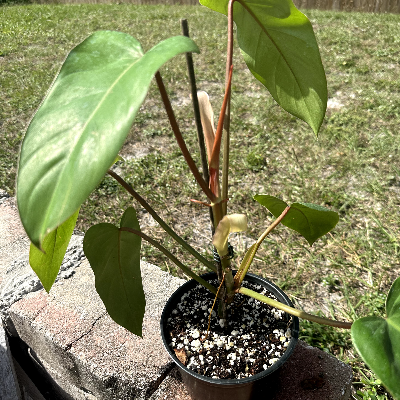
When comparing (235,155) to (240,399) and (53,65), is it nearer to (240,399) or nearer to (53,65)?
(240,399)

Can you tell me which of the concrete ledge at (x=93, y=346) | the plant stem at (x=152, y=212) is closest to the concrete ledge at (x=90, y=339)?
the concrete ledge at (x=93, y=346)

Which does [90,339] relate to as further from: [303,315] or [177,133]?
[177,133]

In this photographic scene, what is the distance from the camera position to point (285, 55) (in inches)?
32.2

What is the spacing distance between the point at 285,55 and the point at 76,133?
0.52 metres

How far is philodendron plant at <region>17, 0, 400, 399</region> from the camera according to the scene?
16.9 inches

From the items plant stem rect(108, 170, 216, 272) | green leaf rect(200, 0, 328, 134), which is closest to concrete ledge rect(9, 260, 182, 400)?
plant stem rect(108, 170, 216, 272)

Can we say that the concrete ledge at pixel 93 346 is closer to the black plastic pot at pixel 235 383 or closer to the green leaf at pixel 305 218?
the black plastic pot at pixel 235 383

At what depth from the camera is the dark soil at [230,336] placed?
0.84 m

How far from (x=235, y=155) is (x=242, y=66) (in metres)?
1.45

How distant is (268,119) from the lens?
7.99 feet

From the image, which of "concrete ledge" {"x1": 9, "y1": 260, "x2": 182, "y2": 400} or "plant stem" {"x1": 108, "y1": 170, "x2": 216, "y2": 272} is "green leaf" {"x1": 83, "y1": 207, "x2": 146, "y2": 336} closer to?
"plant stem" {"x1": 108, "y1": 170, "x2": 216, "y2": 272}

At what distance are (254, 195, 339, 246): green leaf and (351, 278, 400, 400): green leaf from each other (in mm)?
199

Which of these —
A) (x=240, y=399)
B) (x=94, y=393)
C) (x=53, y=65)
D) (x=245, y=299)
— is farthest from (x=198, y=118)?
(x=53, y=65)

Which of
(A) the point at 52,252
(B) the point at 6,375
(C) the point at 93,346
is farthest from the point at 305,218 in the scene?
(B) the point at 6,375
